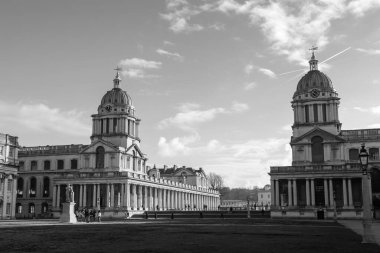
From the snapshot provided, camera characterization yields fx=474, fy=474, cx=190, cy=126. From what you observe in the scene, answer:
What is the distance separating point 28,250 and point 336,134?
86.4 meters

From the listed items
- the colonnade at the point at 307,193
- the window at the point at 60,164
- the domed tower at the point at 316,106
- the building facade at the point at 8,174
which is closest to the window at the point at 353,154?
the domed tower at the point at 316,106

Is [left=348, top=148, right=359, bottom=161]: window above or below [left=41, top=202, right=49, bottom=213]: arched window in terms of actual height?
above

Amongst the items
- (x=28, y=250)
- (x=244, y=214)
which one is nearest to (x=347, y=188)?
(x=244, y=214)

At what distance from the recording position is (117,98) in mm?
117438

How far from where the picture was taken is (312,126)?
10144 centimetres

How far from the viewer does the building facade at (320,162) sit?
9075 cm

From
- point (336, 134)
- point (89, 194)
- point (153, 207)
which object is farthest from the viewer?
point (153, 207)

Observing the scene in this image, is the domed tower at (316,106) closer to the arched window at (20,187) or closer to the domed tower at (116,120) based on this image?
the domed tower at (116,120)

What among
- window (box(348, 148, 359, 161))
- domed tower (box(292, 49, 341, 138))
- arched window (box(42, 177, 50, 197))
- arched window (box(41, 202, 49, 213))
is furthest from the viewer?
arched window (box(42, 177, 50, 197))

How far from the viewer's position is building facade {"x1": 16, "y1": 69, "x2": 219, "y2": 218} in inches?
4114

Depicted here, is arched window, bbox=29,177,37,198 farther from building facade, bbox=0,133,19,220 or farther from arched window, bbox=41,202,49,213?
building facade, bbox=0,133,19,220

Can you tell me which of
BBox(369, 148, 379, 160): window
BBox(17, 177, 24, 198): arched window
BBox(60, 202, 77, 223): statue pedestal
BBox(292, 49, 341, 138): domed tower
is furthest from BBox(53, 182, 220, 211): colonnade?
BBox(369, 148, 379, 160): window

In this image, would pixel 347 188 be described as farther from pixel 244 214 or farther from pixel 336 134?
pixel 244 214

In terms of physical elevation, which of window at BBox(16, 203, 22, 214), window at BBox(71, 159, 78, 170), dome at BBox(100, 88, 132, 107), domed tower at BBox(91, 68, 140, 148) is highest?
dome at BBox(100, 88, 132, 107)
